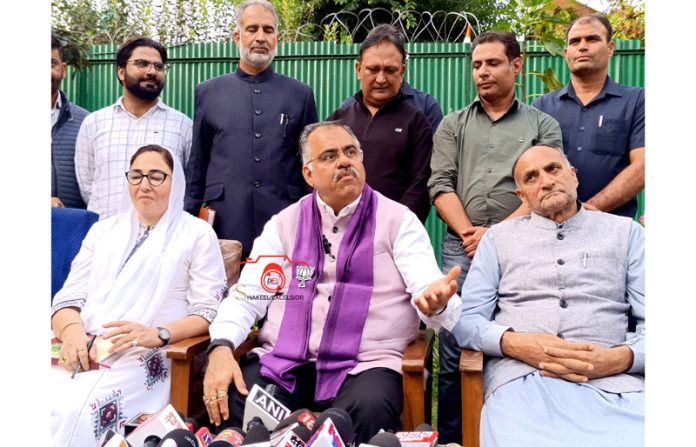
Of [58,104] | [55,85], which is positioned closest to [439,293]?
[55,85]

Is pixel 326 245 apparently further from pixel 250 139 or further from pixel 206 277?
pixel 250 139

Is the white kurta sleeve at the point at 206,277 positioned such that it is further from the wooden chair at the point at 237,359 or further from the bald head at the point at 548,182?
the bald head at the point at 548,182

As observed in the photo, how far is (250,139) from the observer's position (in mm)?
3721

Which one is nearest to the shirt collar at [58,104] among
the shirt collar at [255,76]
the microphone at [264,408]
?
the shirt collar at [255,76]

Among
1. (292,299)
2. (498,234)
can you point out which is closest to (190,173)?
(292,299)

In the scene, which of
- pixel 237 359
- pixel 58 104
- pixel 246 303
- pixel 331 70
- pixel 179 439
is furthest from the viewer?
pixel 331 70

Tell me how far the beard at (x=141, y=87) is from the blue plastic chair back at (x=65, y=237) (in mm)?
827

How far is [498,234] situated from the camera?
2920mm

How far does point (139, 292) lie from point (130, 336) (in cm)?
25

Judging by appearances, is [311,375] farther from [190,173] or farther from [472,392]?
[190,173]

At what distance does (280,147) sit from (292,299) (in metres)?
1.14

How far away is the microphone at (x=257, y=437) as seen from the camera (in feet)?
5.83

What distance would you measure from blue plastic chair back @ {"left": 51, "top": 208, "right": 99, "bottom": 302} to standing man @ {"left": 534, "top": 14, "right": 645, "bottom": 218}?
2.54m

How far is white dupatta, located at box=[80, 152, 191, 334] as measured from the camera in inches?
117
